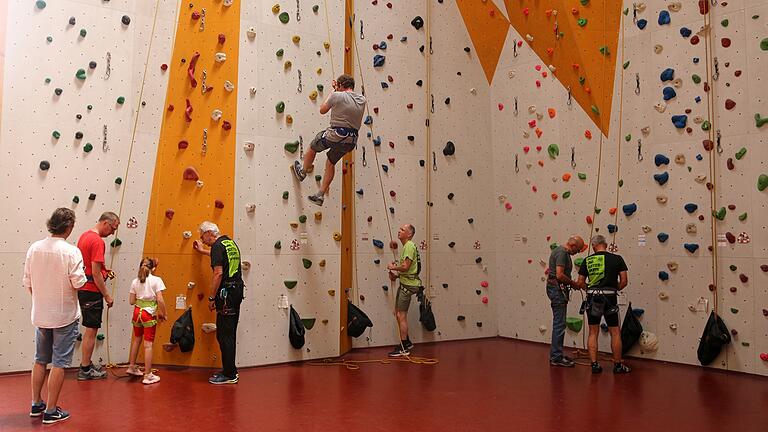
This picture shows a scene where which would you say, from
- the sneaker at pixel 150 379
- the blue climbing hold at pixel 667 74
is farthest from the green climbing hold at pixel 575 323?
the sneaker at pixel 150 379

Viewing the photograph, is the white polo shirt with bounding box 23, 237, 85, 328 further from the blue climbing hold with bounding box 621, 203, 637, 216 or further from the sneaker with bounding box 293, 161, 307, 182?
the blue climbing hold with bounding box 621, 203, 637, 216

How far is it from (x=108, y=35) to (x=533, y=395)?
5.81 meters

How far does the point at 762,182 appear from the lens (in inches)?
259

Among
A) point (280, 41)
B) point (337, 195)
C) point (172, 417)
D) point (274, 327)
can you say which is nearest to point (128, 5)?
point (280, 41)

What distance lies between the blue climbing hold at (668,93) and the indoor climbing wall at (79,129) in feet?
18.7

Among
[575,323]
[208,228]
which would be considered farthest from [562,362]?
[208,228]

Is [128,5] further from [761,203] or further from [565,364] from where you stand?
[761,203]

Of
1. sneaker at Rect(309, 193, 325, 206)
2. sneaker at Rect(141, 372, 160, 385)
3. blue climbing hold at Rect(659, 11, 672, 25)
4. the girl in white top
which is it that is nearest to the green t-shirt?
sneaker at Rect(309, 193, 325, 206)

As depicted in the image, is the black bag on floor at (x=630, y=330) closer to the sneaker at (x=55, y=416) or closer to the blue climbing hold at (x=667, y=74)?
the blue climbing hold at (x=667, y=74)

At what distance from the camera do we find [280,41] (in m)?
7.22

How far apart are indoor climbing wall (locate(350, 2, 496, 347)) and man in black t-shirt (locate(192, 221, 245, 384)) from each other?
230cm

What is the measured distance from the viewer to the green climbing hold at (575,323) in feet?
26.7

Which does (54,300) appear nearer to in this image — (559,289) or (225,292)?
(225,292)

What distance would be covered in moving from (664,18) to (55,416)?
738 cm
